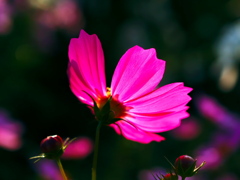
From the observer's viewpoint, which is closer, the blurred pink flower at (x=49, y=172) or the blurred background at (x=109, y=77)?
the blurred pink flower at (x=49, y=172)

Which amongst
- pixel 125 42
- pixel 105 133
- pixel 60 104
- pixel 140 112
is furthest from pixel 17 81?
pixel 140 112

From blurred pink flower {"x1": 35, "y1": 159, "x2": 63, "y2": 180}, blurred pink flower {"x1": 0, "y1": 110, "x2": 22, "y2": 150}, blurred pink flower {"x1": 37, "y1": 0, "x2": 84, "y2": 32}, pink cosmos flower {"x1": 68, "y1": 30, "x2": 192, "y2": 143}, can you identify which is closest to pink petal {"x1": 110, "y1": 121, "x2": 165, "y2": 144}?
pink cosmos flower {"x1": 68, "y1": 30, "x2": 192, "y2": 143}

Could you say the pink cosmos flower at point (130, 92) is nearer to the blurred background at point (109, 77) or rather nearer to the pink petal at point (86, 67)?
the pink petal at point (86, 67)

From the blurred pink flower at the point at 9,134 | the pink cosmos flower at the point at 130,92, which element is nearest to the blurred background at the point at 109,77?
the blurred pink flower at the point at 9,134

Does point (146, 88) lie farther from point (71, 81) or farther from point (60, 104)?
point (60, 104)

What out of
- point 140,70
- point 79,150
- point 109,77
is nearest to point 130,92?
point 140,70

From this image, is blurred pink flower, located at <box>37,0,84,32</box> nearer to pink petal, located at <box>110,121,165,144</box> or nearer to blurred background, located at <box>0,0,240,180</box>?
blurred background, located at <box>0,0,240,180</box>

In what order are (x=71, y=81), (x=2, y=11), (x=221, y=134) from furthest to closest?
(x=2, y=11) → (x=221, y=134) → (x=71, y=81)

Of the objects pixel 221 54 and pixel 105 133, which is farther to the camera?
pixel 105 133
